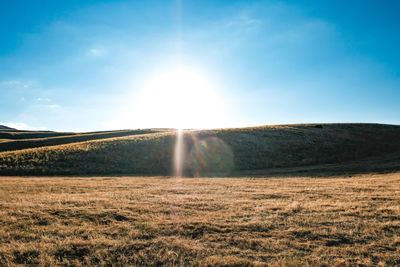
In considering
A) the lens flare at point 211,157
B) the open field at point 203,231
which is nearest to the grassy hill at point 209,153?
the lens flare at point 211,157

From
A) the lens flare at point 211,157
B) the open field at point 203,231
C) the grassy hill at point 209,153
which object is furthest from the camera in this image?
the lens flare at point 211,157

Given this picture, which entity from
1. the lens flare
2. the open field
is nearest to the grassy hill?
the lens flare

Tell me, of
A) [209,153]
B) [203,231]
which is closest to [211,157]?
[209,153]

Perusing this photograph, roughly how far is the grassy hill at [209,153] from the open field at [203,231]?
63.4 feet

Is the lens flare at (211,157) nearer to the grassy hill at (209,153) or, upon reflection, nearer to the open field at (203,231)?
the grassy hill at (209,153)

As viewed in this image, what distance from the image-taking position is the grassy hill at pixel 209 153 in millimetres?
33844

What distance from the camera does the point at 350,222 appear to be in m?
9.47

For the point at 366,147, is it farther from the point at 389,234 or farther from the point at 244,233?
the point at 244,233

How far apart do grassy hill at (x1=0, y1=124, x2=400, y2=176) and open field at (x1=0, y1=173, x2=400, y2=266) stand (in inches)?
761

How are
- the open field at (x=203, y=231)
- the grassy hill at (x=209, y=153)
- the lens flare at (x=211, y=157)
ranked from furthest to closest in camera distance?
the lens flare at (x=211, y=157) < the grassy hill at (x=209, y=153) < the open field at (x=203, y=231)

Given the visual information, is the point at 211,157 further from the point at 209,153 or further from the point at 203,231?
the point at 203,231

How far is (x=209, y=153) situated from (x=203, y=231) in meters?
35.0

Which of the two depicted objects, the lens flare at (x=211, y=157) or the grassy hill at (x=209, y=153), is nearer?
the grassy hill at (x=209, y=153)

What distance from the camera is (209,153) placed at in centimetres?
4378
